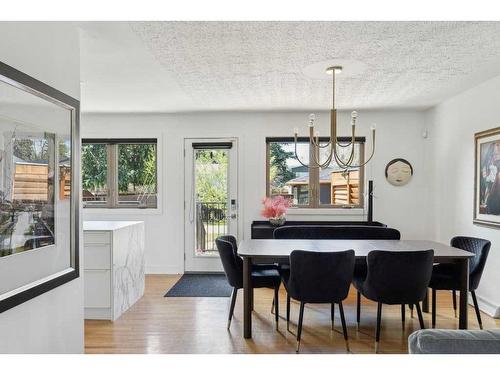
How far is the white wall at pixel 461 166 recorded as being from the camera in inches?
140

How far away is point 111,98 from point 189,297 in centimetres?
255

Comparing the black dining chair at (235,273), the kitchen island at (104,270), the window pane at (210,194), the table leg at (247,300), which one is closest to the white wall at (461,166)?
the black dining chair at (235,273)

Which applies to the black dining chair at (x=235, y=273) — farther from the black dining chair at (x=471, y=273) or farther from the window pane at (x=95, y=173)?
the window pane at (x=95, y=173)

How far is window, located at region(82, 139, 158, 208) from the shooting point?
17.6ft

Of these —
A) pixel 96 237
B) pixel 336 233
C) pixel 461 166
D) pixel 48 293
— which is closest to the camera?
pixel 48 293

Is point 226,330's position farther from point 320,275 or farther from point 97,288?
point 97,288

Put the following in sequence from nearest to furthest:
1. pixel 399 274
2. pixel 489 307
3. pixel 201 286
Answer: pixel 399 274 → pixel 489 307 → pixel 201 286

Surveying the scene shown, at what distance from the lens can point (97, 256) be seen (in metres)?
3.33

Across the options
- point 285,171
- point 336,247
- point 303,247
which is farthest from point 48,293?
point 285,171

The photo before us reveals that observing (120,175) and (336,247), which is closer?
(336,247)

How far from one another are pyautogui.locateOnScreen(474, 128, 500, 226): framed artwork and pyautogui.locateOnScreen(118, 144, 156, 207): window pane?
416cm

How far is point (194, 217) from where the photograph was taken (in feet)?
17.4

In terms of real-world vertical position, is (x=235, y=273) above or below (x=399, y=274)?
below

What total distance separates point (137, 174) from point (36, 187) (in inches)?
143
